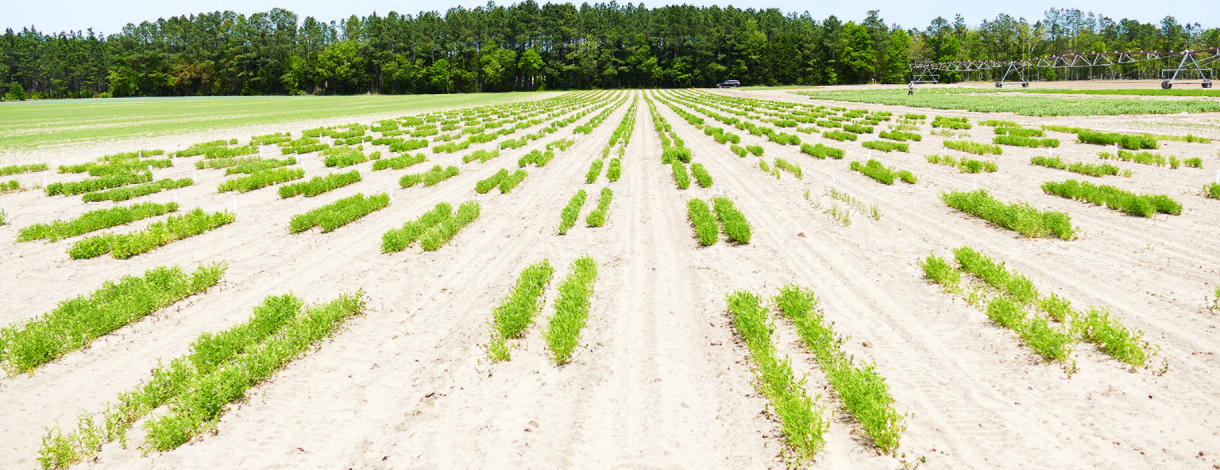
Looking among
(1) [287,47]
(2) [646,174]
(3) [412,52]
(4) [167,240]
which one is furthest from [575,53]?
(4) [167,240]

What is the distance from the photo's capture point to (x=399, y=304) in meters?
9.19

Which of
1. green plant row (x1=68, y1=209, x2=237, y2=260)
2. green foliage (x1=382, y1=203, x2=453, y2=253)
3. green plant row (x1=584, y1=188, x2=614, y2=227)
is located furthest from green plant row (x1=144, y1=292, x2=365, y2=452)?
green plant row (x1=584, y1=188, x2=614, y2=227)

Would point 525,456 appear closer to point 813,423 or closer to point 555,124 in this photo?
point 813,423

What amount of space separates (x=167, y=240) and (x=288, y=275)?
4.24m

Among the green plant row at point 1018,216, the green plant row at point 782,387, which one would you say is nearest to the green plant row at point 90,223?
the green plant row at point 782,387

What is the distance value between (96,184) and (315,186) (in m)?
7.48

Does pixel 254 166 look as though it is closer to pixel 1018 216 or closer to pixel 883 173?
pixel 883 173

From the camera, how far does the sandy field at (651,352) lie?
541 centimetres

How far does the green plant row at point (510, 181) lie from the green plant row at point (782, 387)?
11066 millimetres

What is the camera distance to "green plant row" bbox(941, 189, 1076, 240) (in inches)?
453

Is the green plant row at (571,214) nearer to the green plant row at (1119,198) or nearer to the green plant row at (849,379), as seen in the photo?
the green plant row at (849,379)

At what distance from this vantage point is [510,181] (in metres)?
19.0

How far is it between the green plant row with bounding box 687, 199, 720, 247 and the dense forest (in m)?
127

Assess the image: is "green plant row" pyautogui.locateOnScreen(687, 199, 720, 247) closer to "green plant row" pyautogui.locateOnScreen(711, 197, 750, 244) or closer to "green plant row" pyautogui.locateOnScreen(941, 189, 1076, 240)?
"green plant row" pyautogui.locateOnScreen(711, 197, 750, 244)
